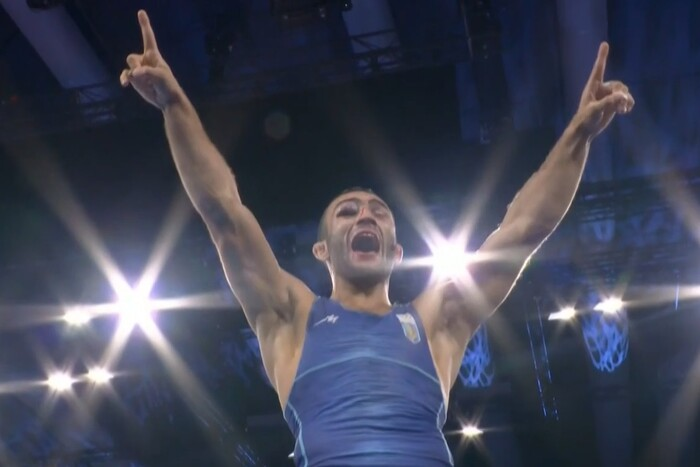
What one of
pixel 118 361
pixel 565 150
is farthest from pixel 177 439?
pixel 565 150

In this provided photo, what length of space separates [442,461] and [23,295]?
5.38m

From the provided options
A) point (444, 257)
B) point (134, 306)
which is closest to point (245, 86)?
point (444, 257)

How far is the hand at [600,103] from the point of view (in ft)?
6.98

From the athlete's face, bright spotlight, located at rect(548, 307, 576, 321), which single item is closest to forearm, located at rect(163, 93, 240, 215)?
the athlete's face

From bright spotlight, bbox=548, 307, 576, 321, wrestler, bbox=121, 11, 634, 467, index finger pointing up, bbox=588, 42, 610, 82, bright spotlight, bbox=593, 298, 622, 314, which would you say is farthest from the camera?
bright spotlight, bbox=548, 307, 576, 321

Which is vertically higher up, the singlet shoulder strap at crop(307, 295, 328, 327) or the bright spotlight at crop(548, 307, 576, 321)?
the bright spotlight at crop(548, 307, 576, 321)

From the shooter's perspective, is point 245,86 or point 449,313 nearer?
point 449,313

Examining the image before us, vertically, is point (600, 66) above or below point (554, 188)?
above

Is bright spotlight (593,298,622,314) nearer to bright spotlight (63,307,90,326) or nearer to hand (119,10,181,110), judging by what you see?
bright spotlight (63,307,90,326)

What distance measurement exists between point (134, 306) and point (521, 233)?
4.64m

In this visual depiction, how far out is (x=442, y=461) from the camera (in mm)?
1662

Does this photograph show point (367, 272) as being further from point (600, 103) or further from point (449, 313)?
point (600, 103)

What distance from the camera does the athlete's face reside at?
211 centimetres

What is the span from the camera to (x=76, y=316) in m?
6.25
